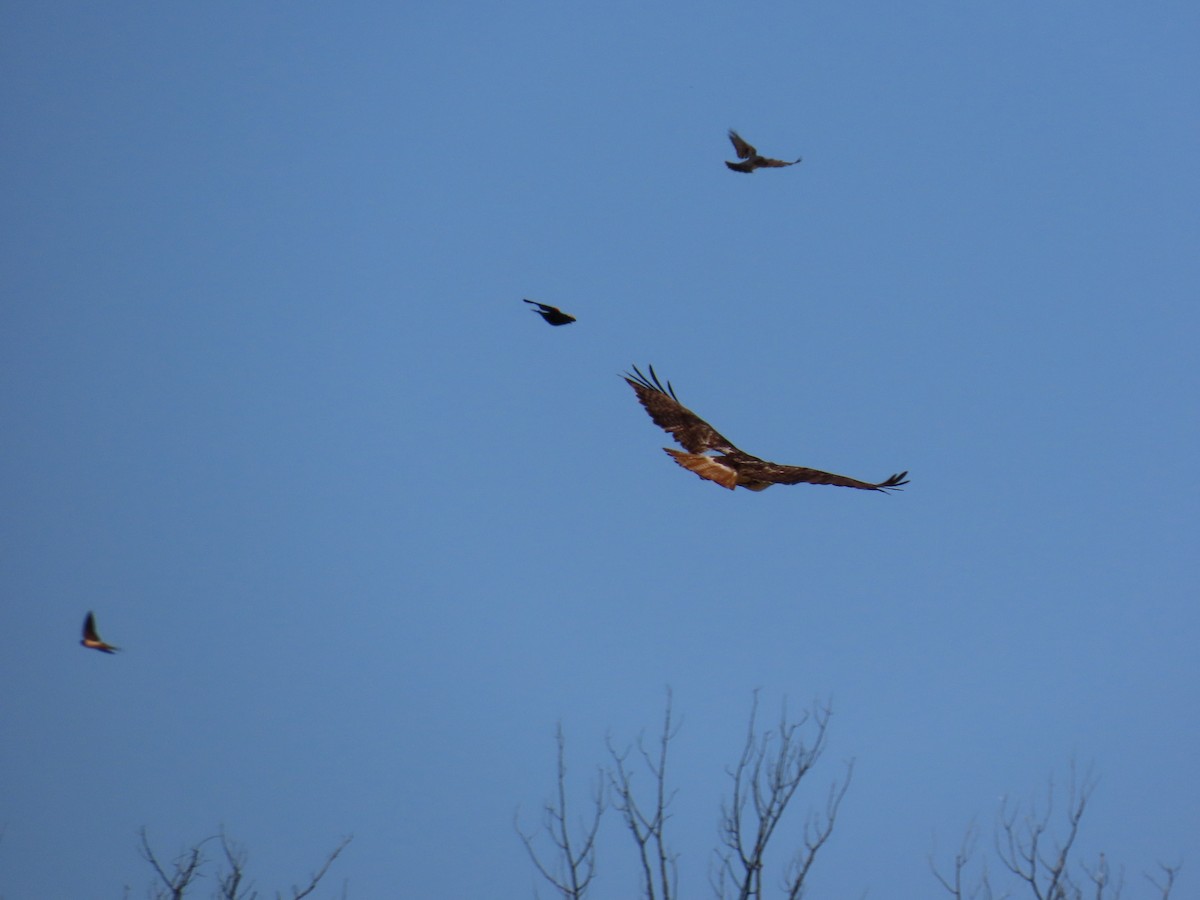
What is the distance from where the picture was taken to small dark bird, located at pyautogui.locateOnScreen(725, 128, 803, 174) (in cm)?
1616

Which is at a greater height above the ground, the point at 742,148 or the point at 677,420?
the point at 742,148

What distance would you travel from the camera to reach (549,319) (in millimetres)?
11617

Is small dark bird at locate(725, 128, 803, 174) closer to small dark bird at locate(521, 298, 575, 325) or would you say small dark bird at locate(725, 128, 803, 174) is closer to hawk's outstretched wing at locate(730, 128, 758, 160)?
hawk's outstretched wing at locate(730, 128, 758, 160)

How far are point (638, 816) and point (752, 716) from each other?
1.76 m

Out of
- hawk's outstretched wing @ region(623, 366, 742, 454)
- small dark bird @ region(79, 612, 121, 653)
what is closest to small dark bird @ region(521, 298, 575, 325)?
hawk's outstretched wing @ region(623, 366, 742, 454)

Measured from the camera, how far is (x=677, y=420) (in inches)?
415

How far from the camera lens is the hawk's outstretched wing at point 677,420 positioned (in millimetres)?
10062

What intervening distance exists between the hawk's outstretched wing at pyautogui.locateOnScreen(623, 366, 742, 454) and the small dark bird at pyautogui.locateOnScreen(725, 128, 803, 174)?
592 cm

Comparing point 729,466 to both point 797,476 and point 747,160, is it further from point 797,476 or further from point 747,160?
point 747,160

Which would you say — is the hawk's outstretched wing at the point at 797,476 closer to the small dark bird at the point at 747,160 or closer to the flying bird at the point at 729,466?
the flying bird at the point at 729,466

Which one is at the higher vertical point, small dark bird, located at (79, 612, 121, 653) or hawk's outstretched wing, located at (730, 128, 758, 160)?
hawk's outstretched wing, located at (730, 128, 758, 160)

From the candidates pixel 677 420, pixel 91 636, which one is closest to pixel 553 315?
pixel 677 420

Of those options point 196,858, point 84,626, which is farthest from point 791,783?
point 84,626

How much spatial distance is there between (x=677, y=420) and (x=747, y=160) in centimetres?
680
